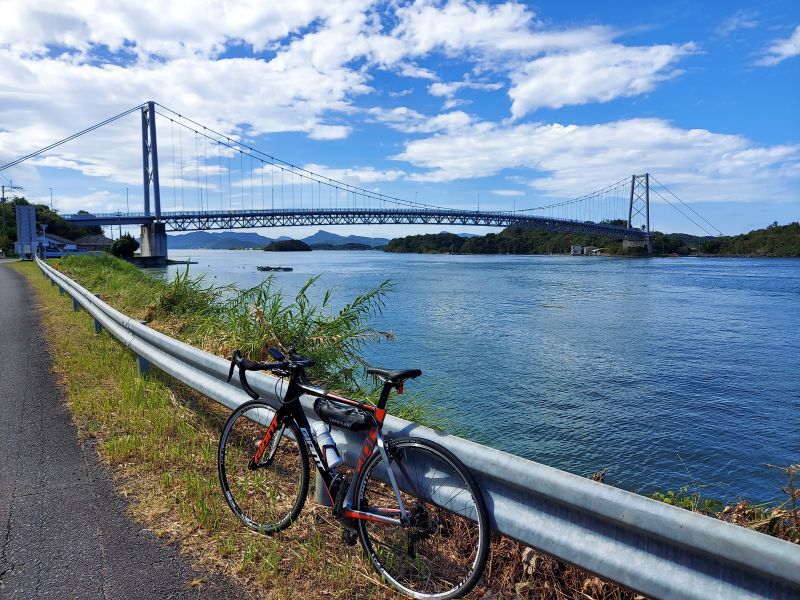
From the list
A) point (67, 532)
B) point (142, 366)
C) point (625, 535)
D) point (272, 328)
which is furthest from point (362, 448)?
point (142, 366)

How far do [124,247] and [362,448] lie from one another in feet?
258

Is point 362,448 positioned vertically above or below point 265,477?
above

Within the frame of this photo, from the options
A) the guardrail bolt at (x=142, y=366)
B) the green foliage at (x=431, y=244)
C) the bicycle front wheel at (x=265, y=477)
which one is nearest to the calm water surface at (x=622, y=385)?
the guardrail bolt at (x=142, y=366)

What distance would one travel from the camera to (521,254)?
12606 centimetres

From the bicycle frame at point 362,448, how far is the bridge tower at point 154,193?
70.2m

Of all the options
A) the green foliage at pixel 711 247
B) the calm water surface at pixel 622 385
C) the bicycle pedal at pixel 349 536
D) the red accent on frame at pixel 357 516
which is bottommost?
the calm water surface at pixel 622 385

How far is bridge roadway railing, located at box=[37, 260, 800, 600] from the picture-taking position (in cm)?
167

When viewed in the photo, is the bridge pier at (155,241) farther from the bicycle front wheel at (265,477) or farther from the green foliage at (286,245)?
the green foliage at (286,245)

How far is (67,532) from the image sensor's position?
3.04m

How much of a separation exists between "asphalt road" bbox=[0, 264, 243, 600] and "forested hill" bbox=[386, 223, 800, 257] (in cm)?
9129

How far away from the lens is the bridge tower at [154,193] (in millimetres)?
67812

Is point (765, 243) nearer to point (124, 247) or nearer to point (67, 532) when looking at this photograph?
point (124, 247)

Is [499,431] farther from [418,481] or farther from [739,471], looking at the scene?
[418,481]

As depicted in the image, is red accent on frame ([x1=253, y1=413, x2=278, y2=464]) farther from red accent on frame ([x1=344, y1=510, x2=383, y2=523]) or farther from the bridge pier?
the bridge pier
